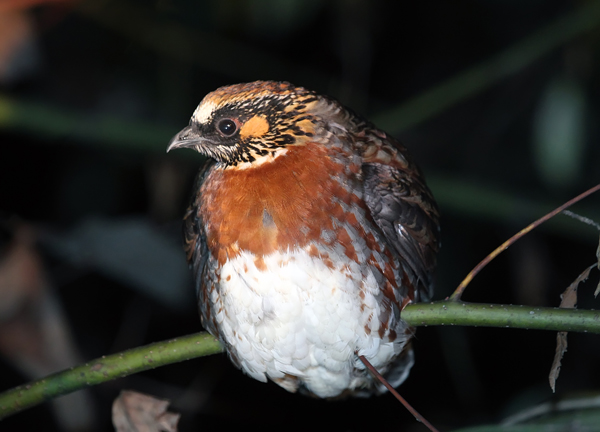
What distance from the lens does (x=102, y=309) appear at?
13.5 feet

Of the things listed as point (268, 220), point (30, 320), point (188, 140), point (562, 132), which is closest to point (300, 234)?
point (268, 220)

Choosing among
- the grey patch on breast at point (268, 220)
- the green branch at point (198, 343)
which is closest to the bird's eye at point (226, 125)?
the grey patch on breast at point (268, 220)

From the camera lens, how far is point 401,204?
7.04 ft

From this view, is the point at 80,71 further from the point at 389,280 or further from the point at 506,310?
the point at 506,310

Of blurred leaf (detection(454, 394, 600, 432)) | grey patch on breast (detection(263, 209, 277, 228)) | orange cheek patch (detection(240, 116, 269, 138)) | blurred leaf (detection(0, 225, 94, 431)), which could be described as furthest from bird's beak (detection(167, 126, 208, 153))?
blurred leaf (detection(0, 225, 94, 431))

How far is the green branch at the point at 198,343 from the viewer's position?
1.63 m

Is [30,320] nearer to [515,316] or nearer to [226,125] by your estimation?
[226,125]

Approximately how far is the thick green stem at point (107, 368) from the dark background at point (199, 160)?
1.17m

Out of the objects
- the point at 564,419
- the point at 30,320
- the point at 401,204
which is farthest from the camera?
the point at 30,320

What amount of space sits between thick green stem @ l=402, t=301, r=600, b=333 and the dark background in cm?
156

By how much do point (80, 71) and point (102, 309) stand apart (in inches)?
54.3

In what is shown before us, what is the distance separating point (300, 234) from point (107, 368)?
24.6 inches

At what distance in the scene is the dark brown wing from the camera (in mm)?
2113

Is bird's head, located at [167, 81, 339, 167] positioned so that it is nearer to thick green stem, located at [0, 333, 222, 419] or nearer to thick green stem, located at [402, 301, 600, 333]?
thick green stem, located at [0, 333, 222, 419]
